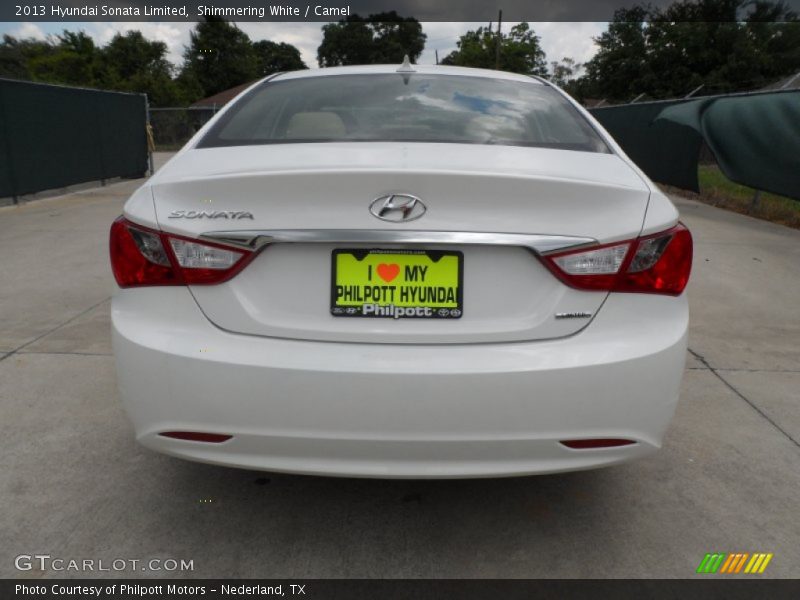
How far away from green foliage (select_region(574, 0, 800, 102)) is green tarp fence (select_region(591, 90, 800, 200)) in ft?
101

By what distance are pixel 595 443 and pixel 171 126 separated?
34409mm

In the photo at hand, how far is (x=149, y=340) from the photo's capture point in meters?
1.97

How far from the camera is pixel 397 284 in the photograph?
1.91m

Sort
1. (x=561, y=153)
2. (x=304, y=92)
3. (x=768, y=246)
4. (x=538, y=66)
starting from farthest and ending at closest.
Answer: (x=538, y=66) < (x=768, y=246) < (x=304, y=92) < (x=561, y=153)

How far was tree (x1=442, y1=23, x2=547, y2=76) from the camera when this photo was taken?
6512 centimetres

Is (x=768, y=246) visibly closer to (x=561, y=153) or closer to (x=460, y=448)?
(x=561, y=153)

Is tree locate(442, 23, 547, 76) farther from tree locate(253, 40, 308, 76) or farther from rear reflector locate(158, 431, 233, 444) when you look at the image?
rear reflector locate(158, 431, 233, 444)

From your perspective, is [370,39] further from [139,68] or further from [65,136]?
[65,136]

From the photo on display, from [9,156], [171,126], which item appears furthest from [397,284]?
[171,126]

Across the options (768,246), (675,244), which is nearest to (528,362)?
(675,244)

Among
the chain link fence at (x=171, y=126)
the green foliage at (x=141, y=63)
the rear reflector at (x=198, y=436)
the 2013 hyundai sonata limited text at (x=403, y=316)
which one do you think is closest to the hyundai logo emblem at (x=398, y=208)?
the 2013 hyundai sonata limited text at (x=403, y=316)

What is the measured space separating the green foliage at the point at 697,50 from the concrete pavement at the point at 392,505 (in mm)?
42561

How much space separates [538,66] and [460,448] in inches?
3205
